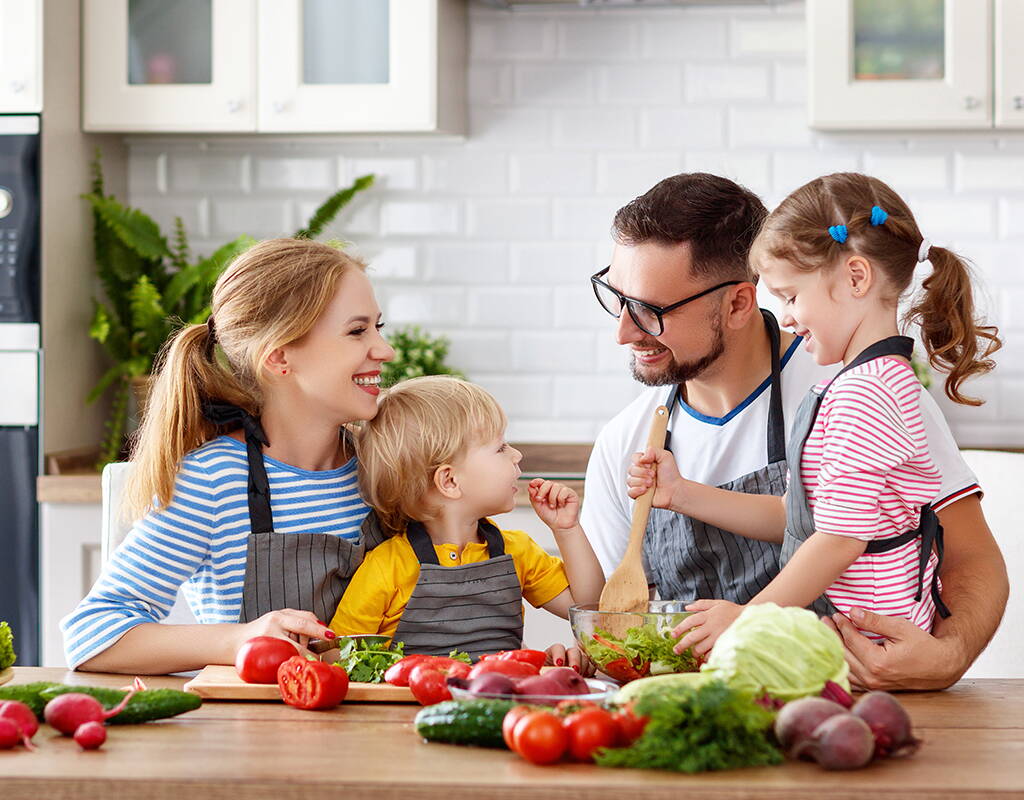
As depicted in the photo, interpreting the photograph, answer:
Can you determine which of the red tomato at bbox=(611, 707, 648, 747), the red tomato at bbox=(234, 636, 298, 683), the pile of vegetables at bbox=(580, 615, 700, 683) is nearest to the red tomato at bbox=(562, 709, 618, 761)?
the red tomato at bbox=(611, 707, 648, 747)

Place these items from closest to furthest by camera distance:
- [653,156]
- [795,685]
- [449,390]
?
[795,685] < [449,390] < [653,156]

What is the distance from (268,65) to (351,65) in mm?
219

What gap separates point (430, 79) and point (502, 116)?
400 millimetres

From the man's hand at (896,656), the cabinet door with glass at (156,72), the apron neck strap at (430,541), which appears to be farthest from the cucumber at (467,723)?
the cabinet door with glass at (156,72)

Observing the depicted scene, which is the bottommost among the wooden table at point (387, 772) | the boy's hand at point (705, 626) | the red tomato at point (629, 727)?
the wooden table at point (387, 772)

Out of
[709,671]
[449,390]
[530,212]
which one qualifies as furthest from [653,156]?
[709,671]

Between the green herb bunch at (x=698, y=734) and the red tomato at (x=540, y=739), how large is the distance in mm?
39

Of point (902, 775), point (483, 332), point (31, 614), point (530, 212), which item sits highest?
point (530, 212)

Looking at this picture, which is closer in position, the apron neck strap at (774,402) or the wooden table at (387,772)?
the wooden table at (387,772)

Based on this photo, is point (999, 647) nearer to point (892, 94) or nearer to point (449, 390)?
point (449, 390)

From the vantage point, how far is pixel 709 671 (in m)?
1.23

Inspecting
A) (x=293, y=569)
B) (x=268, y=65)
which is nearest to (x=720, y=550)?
(x=293, y=569)

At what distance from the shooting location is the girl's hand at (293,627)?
154 centimetres

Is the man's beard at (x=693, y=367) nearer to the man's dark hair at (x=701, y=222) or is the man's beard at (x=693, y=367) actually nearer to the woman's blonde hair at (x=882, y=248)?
the man's dark hair at (x=701, y=222)
